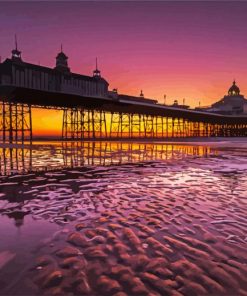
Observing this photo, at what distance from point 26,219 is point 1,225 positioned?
30 cm

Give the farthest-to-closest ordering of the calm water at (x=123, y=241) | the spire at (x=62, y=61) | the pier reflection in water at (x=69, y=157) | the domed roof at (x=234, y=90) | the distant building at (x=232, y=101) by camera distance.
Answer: the domed roof at (x=234, y=90) < the distant building at (x=232, y=101) < the spire at (x=62, y=61) < the pier reflection in water at (x=69, y=157) < the calm water at (x=123, y=241)

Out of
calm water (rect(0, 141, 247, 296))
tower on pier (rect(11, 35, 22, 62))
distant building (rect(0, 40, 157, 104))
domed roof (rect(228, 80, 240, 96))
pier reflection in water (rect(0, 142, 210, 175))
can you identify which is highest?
domed roof (rect(228, 80, 240, 96))

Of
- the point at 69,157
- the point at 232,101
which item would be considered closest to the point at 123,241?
the point at 69,157

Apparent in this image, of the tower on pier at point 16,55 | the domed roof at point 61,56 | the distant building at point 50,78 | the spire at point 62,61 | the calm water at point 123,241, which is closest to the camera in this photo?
the calm water at point 123,241

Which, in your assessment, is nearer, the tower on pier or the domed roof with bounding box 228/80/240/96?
the tower on pier

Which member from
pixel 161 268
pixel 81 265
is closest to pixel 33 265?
pixel 81 265

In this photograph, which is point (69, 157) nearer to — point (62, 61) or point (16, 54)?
point (16, 54)

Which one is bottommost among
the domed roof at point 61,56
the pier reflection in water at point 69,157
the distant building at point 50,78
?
the pier reflection in water at point 69,157

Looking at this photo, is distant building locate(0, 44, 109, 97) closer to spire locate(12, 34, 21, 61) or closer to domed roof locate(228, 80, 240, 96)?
spire locate(12, 34, 21, 61)

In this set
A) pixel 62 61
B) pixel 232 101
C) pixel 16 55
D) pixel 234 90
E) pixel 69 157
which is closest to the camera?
pixel 69 157

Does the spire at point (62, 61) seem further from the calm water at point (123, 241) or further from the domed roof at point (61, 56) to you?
the calm water at point (123, 241)

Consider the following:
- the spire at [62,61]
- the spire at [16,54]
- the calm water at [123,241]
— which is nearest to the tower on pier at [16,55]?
the spire at [16,54]

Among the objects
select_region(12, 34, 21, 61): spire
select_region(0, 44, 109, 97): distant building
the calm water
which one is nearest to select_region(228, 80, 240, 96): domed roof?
select_region(0, 44, 109, 97): distant building

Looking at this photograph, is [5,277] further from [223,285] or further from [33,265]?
[223,285]
